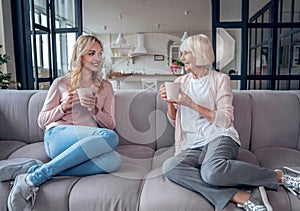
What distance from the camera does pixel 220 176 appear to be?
3.76ft

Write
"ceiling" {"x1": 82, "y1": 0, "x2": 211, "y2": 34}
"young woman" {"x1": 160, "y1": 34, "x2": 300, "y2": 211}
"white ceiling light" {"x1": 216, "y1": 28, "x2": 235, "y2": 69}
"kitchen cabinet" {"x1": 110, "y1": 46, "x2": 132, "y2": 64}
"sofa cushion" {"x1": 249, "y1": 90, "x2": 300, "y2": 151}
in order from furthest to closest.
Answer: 1. "kitchen cabinet" {"x1": 110, "y1": 46, "x2": 132, "y2": 64}
2. "ceiling" {"x1": 82, "y1": 0, "x2": 211, "y2": 34}
3. "white ceiling light" {"x1": 216, "y1": 28, "x2": 235, "y2": 69}
4. "sofa cushion" {"x1": 249, "y1": 90, "x2": 300, "y2": 151}
5. "young woman" {"x1": 160, "y1": 34, "x2": 300, "y2": 211}

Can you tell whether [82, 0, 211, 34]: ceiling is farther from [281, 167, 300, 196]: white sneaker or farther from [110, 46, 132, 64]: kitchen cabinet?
[281, 167, 300, 196]: white sneaker

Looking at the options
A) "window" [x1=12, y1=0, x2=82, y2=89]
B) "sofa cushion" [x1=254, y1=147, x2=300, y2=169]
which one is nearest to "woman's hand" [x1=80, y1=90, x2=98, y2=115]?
"sofa cushion" [x1=254, y1=147, x2=300, y2=169]

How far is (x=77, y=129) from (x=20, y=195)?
1.39 ft

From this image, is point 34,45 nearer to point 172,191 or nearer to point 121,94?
point 121,94

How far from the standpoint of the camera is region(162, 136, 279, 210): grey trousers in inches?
44.2

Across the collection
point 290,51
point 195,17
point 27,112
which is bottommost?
point 27,112

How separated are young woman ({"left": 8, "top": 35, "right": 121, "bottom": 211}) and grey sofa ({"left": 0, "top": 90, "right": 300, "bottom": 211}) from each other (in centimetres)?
6

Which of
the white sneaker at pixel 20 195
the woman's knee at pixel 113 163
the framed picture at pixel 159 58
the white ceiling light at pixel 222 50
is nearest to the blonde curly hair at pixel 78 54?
the woman's knee at pixel 113 163

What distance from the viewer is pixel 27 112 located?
6.24 feet

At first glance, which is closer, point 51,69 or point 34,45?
point 34,45

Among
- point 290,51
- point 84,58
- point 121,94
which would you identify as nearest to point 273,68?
point 290,51

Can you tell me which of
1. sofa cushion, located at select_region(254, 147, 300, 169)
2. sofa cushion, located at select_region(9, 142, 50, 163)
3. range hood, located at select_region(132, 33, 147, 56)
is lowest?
sofa cushion, located at select_region(254, 147, 300, 169)

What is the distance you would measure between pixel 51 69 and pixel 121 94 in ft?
5.56
